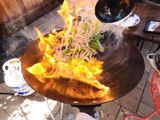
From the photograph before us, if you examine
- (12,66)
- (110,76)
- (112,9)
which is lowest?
(12,66)

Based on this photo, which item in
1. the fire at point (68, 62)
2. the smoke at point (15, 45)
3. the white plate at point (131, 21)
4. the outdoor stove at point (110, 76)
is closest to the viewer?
the outdoor stove at point (110, 76)

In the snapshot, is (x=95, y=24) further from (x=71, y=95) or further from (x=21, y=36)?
(x=21, y=36)

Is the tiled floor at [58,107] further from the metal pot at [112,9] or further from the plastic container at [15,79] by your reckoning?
the metal pot at [112,9]

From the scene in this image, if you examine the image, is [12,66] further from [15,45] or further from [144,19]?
[144,19]

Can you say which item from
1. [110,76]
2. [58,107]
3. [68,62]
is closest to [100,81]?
[110,76]

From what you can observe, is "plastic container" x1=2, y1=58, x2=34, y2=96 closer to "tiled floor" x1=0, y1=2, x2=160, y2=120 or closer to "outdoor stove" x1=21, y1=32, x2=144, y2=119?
"tiled floor" x1=0, y1=2, x2=160, y2=120

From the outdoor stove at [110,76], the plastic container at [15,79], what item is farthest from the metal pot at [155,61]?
the plastic container at [15,79]

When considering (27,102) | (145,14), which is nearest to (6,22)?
(27,102)
